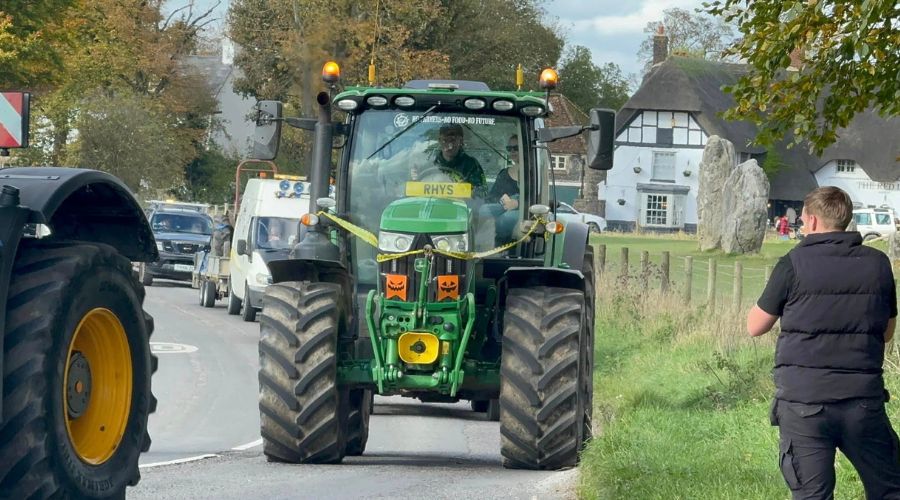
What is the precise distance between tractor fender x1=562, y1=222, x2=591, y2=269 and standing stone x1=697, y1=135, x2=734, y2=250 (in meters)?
46.0

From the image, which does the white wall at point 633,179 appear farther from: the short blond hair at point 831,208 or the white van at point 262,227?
the short blond hair at point 831,208

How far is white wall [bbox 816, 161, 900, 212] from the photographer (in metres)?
93.8

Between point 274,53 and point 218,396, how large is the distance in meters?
39.5

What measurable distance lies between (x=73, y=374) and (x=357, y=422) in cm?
605

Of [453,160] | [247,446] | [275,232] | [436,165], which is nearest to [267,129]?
[436,165]

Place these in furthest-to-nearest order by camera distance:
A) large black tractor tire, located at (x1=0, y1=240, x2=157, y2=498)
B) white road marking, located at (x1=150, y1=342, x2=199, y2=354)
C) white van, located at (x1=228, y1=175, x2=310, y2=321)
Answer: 1. white van, located at (x1=228, y1=175, x2=310, y2=321)
2. white road marking, located at (x1=150, y1=342, x2=199, y2=354)
3. large black tractor tire, located at (x1=0, y1=240, x2=157, y2=498)

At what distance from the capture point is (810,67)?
1322cm

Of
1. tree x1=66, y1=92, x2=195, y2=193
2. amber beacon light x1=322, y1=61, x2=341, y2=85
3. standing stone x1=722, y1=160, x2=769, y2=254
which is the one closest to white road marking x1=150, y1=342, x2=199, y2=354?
amber beacon light x1=322, y1=61, x2=341, y2=85

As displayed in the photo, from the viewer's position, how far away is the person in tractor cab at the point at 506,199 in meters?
12.0

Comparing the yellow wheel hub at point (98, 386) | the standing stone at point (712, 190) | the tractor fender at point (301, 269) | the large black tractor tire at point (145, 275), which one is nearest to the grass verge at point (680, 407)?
the tractor fender at point (301, 269)

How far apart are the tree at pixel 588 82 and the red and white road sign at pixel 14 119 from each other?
3577 inches

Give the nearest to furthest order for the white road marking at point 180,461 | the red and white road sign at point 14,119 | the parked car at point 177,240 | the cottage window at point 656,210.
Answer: the red and white road sign at point 14,119
the white road marking at point 180,461
the parked car at point 177,240
the cottage window at point 656,210

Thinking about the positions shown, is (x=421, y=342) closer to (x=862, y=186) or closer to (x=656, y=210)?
(x=656, y=210)

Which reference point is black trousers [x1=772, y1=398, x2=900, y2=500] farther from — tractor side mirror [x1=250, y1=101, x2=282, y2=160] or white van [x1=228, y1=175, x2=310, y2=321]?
white van [x1=228, y1=175, x2=310, y2=321]
